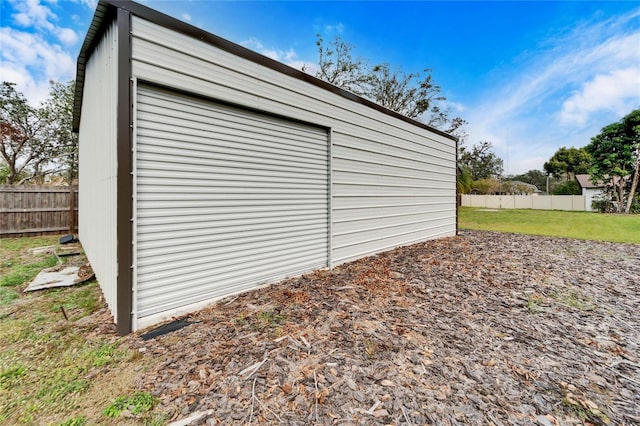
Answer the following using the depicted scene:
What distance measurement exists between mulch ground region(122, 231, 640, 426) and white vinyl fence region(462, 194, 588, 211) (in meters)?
25.6

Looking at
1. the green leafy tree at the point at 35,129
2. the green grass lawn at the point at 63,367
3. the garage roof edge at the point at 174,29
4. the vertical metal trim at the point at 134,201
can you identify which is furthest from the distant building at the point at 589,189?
the green leafy tree at the point at 35,129

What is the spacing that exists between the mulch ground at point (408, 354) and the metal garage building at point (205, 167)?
1.54 ft

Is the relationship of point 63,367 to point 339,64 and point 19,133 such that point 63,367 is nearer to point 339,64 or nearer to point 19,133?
point 19,133

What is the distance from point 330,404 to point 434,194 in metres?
7.11

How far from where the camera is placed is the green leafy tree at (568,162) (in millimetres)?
32375

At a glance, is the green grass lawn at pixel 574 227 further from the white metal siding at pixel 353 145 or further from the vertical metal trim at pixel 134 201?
the vertical metal trim at pixel 134 201

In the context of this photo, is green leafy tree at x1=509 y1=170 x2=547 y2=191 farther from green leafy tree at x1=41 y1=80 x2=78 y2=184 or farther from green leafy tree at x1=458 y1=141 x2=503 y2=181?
green leafy tree at x1=41 y1=80 x2=78 y2=184

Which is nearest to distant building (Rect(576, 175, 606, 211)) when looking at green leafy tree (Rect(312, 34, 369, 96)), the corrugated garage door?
green leafy tree (Rect(312, 34, 369, 96))

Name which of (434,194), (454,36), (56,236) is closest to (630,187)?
(454,36)

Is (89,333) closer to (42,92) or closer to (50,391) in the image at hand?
(50,391)

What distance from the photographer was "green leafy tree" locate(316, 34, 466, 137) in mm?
15545

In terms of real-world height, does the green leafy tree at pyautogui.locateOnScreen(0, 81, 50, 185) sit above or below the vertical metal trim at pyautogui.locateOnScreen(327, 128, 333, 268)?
above

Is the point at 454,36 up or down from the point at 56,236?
up

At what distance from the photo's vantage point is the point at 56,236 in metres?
8.58
